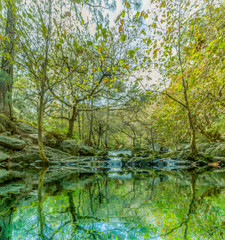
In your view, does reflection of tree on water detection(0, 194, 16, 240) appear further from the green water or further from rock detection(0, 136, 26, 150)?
rock detection(0, 136, 26, 150)

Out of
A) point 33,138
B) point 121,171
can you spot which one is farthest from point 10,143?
point 121,171

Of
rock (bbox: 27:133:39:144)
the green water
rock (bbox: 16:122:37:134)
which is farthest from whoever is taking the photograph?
rock (bbox: 16:122:37:134)

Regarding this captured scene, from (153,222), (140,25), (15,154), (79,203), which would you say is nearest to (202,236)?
(153,222)

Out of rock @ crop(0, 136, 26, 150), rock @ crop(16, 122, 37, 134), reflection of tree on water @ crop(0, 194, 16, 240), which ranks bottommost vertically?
reflection of tree on water @ crop(0, 194, 16, 240)

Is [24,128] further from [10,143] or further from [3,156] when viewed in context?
[3,156]

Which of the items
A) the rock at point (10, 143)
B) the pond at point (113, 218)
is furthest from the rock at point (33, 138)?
the pond at point (113, 218)

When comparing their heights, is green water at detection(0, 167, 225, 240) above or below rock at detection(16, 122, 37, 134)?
below

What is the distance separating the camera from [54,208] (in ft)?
4.15

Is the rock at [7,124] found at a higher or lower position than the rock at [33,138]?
higher

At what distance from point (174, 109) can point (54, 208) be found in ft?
20.1

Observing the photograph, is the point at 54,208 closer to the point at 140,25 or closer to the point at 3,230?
the point at 3,230

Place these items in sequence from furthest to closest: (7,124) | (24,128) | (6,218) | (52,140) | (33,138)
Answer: (52,140) < (24,128) < (33,138) < (7,124) < (6,218)

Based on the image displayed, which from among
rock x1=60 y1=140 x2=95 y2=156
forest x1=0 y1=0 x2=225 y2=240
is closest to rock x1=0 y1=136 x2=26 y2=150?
forest x1=0 y1=0 x2=225 y2=240

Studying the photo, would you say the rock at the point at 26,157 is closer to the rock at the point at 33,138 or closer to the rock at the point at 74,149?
the rock at the point at 33,138
